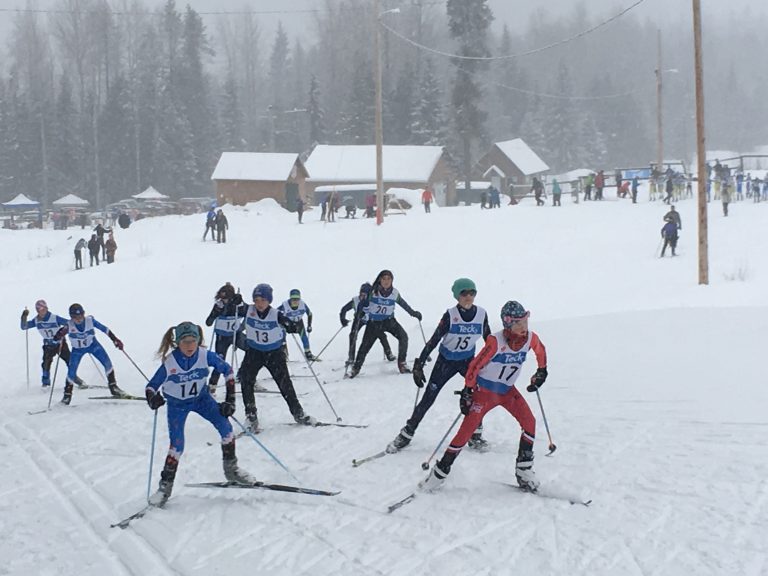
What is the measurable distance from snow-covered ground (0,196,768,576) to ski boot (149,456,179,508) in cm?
17

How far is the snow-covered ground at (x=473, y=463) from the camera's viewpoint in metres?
5.94

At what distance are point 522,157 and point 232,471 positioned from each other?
65.6 m

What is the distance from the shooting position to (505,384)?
6953mm

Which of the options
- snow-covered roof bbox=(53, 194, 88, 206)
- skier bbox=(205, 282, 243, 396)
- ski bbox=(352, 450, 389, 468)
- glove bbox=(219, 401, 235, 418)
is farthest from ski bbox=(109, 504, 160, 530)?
snow-covered roof bbox=(53, 194, 88, 206)

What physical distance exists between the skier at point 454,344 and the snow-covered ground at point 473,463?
29 centimetres

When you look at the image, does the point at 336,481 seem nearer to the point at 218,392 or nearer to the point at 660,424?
the point at 660,424

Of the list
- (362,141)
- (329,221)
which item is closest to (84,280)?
(329,221)

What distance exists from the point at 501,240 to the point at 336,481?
20824 mm

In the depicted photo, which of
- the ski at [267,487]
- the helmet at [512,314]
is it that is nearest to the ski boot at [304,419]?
the ski at [267,487]

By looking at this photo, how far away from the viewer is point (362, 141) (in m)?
71.1

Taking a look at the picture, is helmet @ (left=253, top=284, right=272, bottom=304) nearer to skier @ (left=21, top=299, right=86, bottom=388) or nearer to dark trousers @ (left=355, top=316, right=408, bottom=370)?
dark trousers @ (left=355, top=316, right=408, bottom=370)

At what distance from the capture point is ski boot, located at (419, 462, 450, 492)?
705cm

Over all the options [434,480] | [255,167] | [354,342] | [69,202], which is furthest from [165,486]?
[69,202]

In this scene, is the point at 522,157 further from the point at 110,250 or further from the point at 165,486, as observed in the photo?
the point at 165,486
